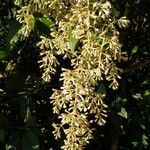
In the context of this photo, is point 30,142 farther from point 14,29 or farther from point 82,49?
point 82,49

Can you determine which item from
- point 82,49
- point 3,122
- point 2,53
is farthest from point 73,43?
point 3,122

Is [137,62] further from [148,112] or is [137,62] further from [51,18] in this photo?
[51,18]

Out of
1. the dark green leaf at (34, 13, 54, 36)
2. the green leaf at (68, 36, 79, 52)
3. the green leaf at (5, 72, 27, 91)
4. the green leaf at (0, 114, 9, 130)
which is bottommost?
the green leaf at (0, 114, 9, 130)

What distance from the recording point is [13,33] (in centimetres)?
160

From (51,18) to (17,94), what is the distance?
444 mm

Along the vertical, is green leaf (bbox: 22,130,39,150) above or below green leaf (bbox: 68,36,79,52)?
below

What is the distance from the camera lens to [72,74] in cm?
134

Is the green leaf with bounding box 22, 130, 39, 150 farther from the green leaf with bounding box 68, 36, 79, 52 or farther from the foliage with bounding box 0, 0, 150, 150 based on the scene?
the green leaf with bounding box 68, 36, 79, 52

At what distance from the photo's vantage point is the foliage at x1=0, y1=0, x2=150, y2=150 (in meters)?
1.35

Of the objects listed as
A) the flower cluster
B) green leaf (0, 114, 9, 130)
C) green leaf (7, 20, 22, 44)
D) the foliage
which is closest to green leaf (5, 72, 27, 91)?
the foliage

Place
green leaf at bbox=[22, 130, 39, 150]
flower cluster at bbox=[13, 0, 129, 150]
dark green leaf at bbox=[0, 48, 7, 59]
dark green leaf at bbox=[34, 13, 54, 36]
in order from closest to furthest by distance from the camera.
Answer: flower cluster at bbox=[13, 0, 129, 150], dark green leaf at bbox=[34, 13, 54, 36], dark green leaf at bbox=[0, 48, 7, 59], green leaf at bbox=[22, 130, 39, 150]

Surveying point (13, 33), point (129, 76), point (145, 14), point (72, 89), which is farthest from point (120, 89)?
point (72, 89)

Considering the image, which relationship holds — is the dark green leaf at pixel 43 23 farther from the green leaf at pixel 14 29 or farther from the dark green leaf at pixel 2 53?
the dark green leaf at pixel 2 53

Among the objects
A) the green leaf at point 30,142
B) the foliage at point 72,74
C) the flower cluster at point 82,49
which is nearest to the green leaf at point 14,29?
the foliage at point 72,74
